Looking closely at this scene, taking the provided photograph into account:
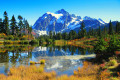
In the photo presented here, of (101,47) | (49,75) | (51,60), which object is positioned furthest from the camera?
(51,60)

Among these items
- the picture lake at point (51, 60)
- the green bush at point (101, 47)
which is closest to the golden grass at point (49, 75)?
the picture lake at point (51, 60)

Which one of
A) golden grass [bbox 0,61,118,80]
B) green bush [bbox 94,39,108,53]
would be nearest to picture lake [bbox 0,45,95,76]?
golden grass [bbox 0,61,118,80]

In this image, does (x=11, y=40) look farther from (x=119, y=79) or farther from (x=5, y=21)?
(x=119, y=79)

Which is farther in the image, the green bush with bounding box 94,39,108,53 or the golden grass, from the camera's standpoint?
the green bush with bounding box 94,39,108,53

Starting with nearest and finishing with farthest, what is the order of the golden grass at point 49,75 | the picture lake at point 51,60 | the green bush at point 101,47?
the golden grass at point 49,75 → the picture lake at point 51,60 → the green bush at point 101,47

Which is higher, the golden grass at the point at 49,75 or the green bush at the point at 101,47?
the green bush at the point at 101,47

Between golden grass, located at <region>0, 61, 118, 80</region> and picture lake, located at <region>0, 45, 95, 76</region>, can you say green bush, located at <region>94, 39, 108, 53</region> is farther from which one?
golden grass, located at <region>0, 61, 118, 80</region>

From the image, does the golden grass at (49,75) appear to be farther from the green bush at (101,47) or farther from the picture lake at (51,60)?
the green bush at (101,47)

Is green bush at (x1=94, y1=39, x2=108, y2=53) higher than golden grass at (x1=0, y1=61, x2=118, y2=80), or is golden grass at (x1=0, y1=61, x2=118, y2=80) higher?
green bush at (x1=94, y1=39, x2=108, y2=53)

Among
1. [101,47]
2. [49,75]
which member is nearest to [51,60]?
[101,47]

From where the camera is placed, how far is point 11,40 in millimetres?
95000

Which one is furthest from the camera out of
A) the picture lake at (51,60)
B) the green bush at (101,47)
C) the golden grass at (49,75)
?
the green bush at (101,47)

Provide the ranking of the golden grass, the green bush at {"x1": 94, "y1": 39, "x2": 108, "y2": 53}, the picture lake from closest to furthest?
the golden grass < the picture lake < the green bush at {"x1": 94, "y1": 39, "x2": 108, "y2": 53}

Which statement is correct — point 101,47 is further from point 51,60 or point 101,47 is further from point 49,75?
point 49,75
